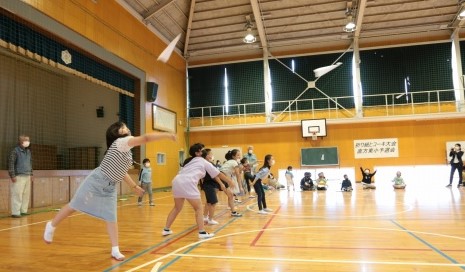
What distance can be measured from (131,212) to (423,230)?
5.72 m

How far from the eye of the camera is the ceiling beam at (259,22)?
1577cm

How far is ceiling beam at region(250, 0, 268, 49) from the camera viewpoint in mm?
15766

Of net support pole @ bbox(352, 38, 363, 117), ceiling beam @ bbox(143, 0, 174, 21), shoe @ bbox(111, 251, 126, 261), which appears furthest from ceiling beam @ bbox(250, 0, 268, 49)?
shoe @ bbox(111, 251, 126, 261)

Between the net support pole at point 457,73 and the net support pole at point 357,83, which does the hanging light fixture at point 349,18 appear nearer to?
the net support pole at point 357,83

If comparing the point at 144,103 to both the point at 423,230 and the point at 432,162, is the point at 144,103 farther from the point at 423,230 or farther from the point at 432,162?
the point at 432,162

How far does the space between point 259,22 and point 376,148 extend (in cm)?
847

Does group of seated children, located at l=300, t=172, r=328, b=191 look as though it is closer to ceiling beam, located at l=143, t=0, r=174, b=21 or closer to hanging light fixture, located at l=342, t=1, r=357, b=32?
hanging light fixture, located at l=342, t=1, r=357, b=32

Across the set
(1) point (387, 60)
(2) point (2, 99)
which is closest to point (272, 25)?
(1) point (387, 60)

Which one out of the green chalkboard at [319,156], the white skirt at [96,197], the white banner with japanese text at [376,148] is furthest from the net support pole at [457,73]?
the white skirt at [96,197]

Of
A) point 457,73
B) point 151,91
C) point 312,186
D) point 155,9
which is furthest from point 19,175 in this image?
point 457,73

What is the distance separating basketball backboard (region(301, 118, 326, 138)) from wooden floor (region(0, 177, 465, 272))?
11.0 metres

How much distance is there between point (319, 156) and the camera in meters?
18.0

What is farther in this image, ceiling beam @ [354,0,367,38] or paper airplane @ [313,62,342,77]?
paper airplane @ [313,62,342,77]

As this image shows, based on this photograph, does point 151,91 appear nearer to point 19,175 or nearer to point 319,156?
point 19,175
